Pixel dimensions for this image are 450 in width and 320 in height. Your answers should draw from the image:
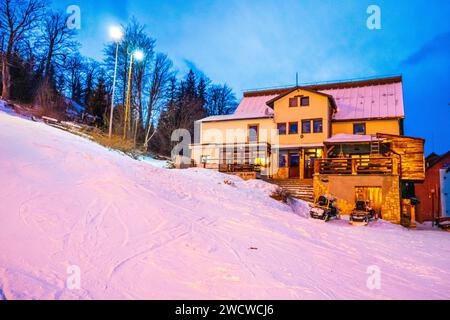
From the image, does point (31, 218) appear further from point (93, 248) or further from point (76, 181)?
point (76, 181)

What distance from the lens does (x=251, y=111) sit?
97.4 feet

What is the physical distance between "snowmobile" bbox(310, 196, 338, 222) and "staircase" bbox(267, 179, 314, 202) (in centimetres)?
420

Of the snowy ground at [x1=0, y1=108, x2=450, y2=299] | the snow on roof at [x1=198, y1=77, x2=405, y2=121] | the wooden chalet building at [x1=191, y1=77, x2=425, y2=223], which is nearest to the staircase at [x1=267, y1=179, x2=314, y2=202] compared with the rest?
the wooden chalet building at [x1=191, y1=77, x2=425, y2=223]

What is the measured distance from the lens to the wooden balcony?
51.4 feet

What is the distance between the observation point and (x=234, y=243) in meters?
5.93

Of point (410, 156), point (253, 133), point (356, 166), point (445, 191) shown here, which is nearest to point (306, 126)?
point (253, 133)

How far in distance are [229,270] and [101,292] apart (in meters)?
1.96

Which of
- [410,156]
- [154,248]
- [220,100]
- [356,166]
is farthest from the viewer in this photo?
[220,100]

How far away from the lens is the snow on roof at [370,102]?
23.4 meters

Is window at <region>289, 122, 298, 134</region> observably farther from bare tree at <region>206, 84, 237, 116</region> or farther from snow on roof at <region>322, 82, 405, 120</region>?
bare tree at <region>206, 84, 237, 116</region>

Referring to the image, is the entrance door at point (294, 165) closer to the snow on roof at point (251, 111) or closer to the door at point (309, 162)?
the door at point (309, 162)

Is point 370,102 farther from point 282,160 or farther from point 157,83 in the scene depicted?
point 157,83

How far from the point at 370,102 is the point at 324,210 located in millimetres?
18054

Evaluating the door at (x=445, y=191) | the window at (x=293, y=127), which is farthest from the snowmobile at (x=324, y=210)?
the door at (x=445, y=191)
